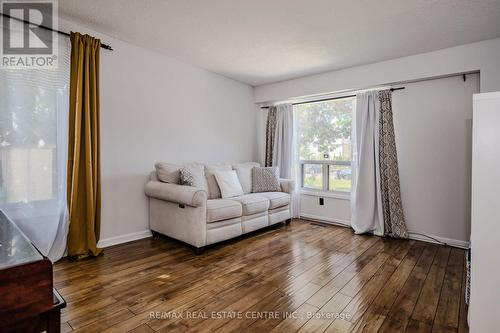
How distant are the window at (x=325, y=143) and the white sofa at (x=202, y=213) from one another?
1.06 metres

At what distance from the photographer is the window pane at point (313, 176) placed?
4.44m

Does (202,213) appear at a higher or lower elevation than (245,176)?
lower

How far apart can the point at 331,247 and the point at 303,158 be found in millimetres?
1862

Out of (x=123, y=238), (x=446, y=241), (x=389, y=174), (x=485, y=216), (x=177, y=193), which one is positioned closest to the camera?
(x=485, y=216)

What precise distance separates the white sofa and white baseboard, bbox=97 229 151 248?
0.12 m

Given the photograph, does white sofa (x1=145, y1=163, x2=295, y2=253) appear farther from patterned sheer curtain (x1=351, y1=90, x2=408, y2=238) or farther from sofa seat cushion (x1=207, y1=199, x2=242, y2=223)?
patterned sheer curtain (x1=351, y1=90, x2=408, y2=238)

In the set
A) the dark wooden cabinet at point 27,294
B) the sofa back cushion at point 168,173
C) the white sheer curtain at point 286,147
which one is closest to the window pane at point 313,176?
the white sheer curtain at point 286,147

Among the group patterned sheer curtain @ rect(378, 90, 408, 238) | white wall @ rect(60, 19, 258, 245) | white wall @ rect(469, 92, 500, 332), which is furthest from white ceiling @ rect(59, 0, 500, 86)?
white wall @ rect(469, 92, 500, 332)

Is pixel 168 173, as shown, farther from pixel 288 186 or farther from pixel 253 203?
pixel 288 186

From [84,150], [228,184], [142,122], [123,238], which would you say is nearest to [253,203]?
[228,184]

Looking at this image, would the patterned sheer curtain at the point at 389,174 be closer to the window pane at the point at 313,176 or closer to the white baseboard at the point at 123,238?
the window pane at the point at 313,176

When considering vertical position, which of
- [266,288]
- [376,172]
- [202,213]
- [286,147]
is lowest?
[266,288]

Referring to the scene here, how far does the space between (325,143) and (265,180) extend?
3.94ft

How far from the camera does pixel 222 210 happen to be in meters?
2.98
